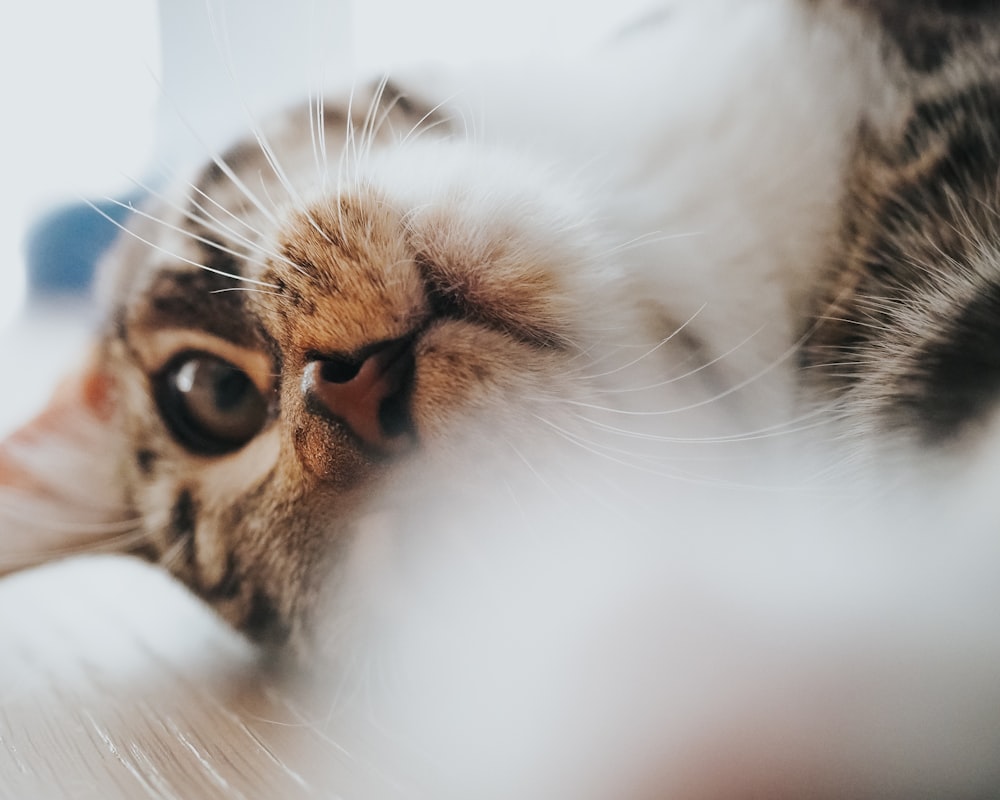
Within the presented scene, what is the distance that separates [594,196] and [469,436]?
160mm

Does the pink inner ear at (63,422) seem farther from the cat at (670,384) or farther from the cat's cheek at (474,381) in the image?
the cat's cheek at (474,381)

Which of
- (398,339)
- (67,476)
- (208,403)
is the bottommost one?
(67,476)

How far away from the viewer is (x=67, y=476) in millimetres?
622

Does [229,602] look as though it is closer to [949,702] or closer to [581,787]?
[581,787]

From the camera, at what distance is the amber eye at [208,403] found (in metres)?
0.53

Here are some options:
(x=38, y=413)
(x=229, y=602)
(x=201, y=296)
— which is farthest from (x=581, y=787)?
(x=38, y=413)

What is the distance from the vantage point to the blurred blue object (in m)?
0.58

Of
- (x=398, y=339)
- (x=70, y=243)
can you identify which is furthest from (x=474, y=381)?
(x=70, y=243)

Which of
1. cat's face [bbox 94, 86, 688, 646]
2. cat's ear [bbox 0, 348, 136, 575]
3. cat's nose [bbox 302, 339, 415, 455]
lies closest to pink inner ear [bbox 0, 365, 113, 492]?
cat's ear [bbox 0, 348, 136, 575]

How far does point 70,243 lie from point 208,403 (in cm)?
17

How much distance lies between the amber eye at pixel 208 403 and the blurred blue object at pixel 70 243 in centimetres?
10

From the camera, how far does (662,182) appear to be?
0.47 m

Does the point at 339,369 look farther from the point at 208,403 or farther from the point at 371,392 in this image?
the point at 208,403

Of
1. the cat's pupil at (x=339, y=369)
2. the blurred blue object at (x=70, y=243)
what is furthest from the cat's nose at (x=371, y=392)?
the blurred blue object at (x=70, y=243)
